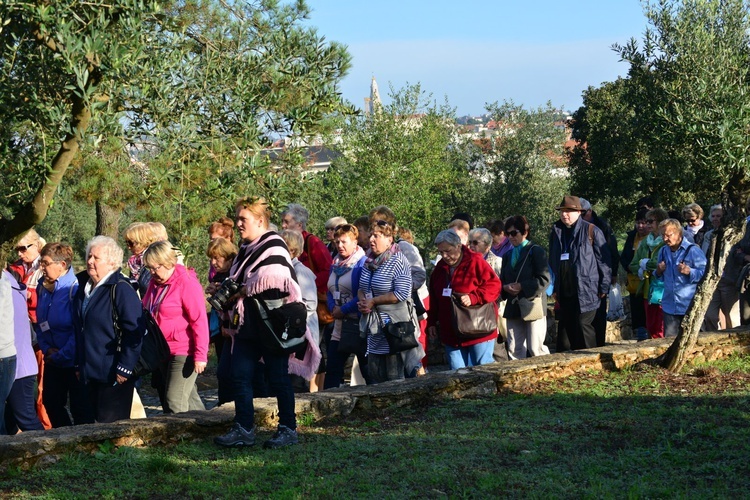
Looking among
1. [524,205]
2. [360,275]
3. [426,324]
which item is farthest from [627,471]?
[524,205]

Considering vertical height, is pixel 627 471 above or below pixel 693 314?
below

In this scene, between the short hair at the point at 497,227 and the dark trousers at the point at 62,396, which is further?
the short hair at the point at 497,227

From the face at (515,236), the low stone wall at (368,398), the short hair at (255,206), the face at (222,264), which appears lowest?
the low stone wall at (368,398)

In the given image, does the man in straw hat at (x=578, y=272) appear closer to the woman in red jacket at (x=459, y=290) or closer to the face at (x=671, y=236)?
the face at (x=671, y=236)

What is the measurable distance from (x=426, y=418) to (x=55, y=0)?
4.08 metres

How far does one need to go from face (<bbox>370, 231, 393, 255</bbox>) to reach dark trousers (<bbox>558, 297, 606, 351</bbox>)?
2.69 m

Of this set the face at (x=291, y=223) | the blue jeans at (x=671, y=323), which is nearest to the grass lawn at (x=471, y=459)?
the blue jeans at (x=671, y=323)

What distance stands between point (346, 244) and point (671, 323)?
382cm

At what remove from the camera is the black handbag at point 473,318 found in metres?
8.64

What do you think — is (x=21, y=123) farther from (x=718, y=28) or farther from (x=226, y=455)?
(x=718, y=28)

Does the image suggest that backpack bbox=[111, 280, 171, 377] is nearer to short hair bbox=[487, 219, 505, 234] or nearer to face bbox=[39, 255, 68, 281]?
face bbox=[39, 255, 68, 281]

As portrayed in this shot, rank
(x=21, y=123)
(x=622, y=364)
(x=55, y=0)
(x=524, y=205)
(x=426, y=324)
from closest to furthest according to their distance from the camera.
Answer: (x=55, y=0) < (x=21, y=123) < (x=622, y=364) < (x=426, y=324) < (x=524, y=205)

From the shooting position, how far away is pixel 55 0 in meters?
5.64

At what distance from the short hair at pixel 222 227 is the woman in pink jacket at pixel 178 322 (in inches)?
63.2
